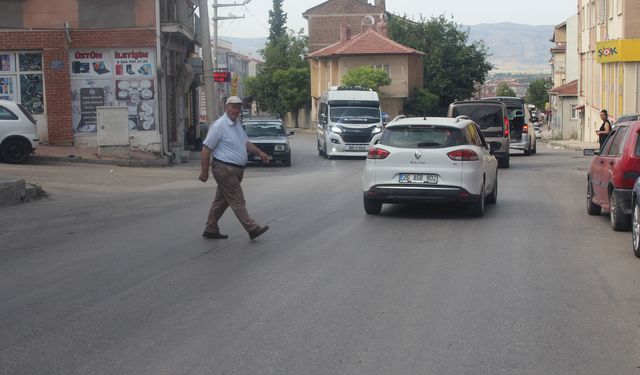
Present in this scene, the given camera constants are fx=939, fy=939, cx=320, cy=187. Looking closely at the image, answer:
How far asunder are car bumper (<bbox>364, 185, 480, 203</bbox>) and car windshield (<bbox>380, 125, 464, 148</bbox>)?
2.33ft

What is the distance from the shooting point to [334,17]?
97438 mm

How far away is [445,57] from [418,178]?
2815 inches

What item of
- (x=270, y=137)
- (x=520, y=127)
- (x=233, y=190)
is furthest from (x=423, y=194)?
(x=520, y=127)

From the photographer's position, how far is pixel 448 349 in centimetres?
673

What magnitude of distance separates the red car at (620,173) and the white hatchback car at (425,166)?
74.8 inches

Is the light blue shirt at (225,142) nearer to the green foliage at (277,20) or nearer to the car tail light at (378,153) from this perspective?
the car tail light at (378,153)

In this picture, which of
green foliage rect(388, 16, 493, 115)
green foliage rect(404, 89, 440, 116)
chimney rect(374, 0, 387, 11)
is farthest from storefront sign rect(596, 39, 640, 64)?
chimney rect(374, 0, 387, 11)

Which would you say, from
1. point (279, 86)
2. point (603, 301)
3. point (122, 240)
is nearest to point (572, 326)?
point (603, 301)

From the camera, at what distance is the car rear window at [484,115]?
28.9 metres

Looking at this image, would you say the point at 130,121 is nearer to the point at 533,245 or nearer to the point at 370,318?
the point at 533,245

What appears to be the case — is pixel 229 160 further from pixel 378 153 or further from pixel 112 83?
pixel 112 83

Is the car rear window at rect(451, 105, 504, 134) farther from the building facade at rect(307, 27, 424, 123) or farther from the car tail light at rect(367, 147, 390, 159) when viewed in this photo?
the building facade at rect(307, 27, 424, 123)

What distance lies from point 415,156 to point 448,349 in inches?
322

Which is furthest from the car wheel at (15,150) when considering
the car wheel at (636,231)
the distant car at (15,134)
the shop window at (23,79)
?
the car wheel at (636,231)
